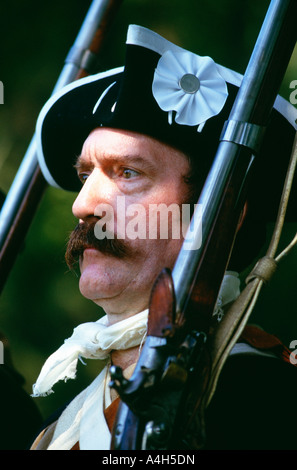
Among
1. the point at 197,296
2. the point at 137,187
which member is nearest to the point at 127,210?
the point at 137,187

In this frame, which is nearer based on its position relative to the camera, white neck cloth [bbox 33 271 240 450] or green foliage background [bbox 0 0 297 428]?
white neck cloth [bbox 33 271 240 450]

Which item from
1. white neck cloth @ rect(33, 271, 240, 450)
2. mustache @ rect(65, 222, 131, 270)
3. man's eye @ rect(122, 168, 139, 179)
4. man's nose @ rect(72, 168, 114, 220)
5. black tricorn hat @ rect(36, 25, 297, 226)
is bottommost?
white neck cloth @ rect(33, 271, 240, 450)

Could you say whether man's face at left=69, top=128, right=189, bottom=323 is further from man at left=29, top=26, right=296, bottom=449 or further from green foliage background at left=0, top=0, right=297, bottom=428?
green foliage background at left=0, top=0, right=297, bottom=428

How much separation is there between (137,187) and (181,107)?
0.99ft

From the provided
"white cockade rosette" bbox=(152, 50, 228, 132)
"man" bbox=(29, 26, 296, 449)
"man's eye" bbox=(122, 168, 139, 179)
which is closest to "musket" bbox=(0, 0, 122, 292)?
"man" bbox=(29, 26, 296, 449)

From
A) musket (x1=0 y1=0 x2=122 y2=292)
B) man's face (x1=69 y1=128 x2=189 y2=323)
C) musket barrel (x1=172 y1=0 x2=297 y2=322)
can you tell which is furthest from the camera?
musket (x1=0 y1=0 x2=122 y2=292)

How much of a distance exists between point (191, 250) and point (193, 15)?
2720 millimetres

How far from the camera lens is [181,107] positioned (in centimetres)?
→ 178

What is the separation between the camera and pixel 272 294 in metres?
3.18

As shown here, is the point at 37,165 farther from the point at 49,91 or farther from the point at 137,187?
the point at 49,91

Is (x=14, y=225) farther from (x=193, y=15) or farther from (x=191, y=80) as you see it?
(x=193, y=15)

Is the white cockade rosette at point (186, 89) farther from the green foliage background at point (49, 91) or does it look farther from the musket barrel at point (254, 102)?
the green foliage background at point (49, 91)

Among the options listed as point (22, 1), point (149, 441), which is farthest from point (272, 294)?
point (22, 1)

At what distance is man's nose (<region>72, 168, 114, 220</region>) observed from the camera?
1873 mm
